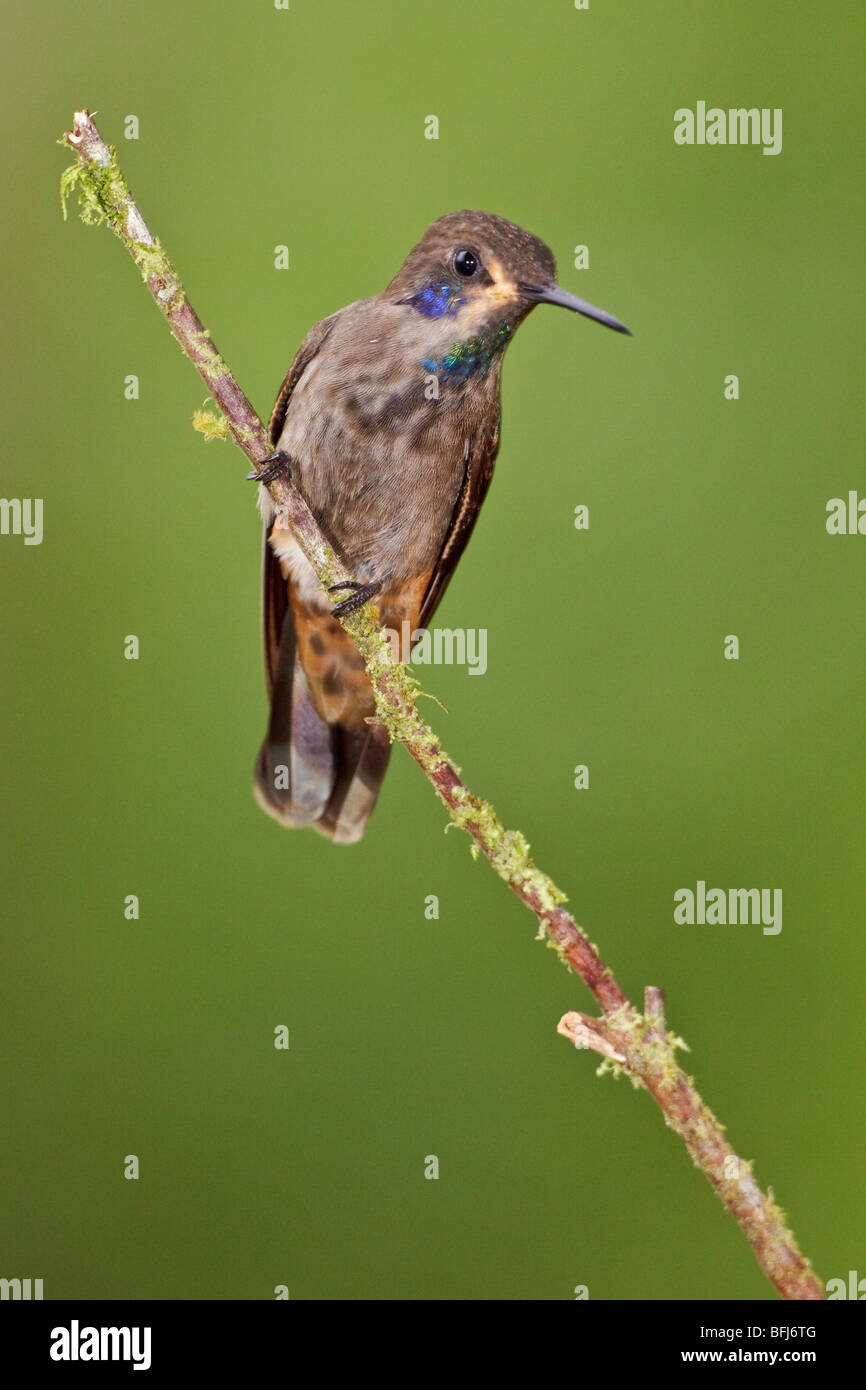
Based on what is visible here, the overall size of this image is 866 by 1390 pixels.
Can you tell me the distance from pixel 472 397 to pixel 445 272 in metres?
0.27

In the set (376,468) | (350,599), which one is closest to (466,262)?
(376,468)

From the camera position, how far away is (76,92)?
13.6ft

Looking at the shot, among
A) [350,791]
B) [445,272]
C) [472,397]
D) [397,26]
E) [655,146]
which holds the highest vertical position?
[397,26]

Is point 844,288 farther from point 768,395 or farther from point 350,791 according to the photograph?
point 350,791

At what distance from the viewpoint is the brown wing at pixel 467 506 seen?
118 inches

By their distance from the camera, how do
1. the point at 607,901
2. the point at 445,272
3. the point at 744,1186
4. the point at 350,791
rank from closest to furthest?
1. the point at 744,1186
2. the point at 445,272
3. the point at 350,791
4. the point at 607,901

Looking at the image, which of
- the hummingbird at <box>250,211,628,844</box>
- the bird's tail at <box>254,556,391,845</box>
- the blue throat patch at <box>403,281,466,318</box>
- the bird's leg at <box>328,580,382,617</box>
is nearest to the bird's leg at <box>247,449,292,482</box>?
the hummingbird at <box>250,211,628,844</box>

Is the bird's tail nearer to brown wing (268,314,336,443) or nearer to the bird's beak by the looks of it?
brown wing (268,314,336,443)

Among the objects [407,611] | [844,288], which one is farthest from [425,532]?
[844,288]

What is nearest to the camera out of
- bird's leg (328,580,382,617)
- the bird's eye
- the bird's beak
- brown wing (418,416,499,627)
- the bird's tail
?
bird's leg (328,580,382,617)

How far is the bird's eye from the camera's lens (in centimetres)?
272

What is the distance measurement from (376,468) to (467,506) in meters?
0.29

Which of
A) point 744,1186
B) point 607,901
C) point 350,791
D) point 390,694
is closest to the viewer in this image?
point 744,1186

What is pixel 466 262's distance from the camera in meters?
2.73
